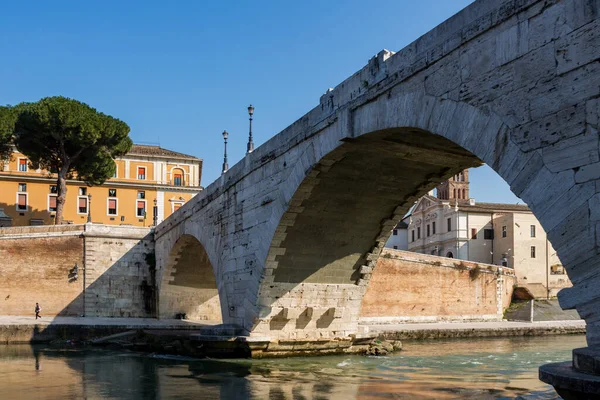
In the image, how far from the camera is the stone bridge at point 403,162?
6.30m

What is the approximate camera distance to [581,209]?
6.16 metres

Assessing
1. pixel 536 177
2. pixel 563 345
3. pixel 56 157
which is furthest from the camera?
pixel 56 157

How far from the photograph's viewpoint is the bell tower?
64.2 m

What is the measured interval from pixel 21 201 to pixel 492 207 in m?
27.6

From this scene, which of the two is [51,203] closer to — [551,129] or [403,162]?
[403,162]

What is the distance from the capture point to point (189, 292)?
26.1 m

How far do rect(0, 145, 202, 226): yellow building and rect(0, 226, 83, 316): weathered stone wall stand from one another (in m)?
12.6

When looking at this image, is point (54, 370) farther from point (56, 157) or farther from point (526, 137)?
point (56, 157)

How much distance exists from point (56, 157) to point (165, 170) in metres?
9.31

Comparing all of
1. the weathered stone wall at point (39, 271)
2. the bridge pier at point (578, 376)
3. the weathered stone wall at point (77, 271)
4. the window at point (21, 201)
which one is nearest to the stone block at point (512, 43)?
the bridge pier at point (578, 376)

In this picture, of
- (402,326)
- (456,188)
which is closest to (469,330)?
(402,326)

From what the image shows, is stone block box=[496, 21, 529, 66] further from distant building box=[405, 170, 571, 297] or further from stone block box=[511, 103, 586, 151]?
distant building box=[405, 170, 571, 297]

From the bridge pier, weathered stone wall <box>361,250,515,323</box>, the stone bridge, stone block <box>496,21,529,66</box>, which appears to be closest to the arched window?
weathered stone wall <box>361,250,515,323</box>

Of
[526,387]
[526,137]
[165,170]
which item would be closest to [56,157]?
[165,170]
